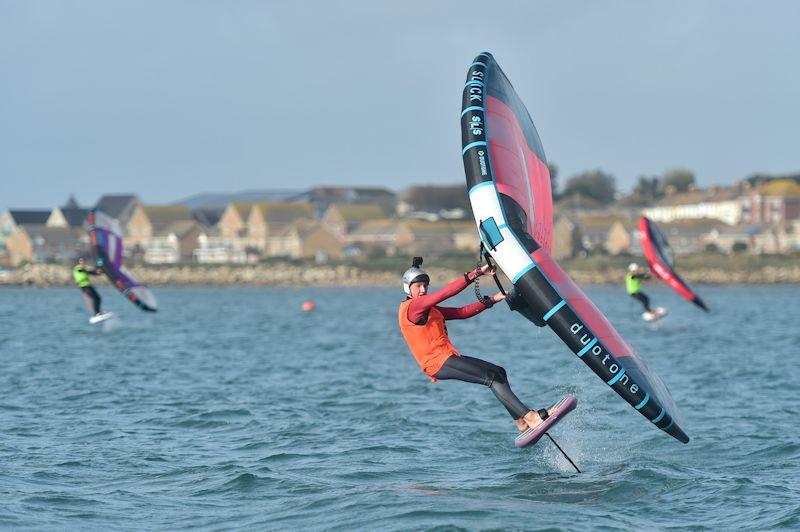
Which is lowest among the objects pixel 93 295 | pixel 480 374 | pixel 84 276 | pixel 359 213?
pixel 93 295

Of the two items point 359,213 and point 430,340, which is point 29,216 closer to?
point 359,213

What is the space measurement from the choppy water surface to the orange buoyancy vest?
1.02 meters

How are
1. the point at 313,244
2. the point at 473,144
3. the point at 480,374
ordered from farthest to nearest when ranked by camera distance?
the point at 313,244 → the point at 480,374 → the point at 473,144

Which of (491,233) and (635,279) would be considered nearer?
(491,233)

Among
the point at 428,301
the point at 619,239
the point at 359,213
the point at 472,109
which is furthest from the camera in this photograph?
the point at 359,213

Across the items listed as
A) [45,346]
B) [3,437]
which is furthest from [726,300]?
[3,437]

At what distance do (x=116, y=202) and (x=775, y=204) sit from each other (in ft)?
319

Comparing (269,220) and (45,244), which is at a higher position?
(269,220)

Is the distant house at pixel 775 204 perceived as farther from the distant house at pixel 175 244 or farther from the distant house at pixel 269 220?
the distant house at pixel 175 244

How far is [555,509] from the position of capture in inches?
412

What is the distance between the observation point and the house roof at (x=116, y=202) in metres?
175

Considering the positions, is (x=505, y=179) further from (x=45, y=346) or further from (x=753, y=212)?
(x=753, y=212)

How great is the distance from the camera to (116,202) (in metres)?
178

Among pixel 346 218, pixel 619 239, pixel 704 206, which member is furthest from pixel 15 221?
pixel 704 206
